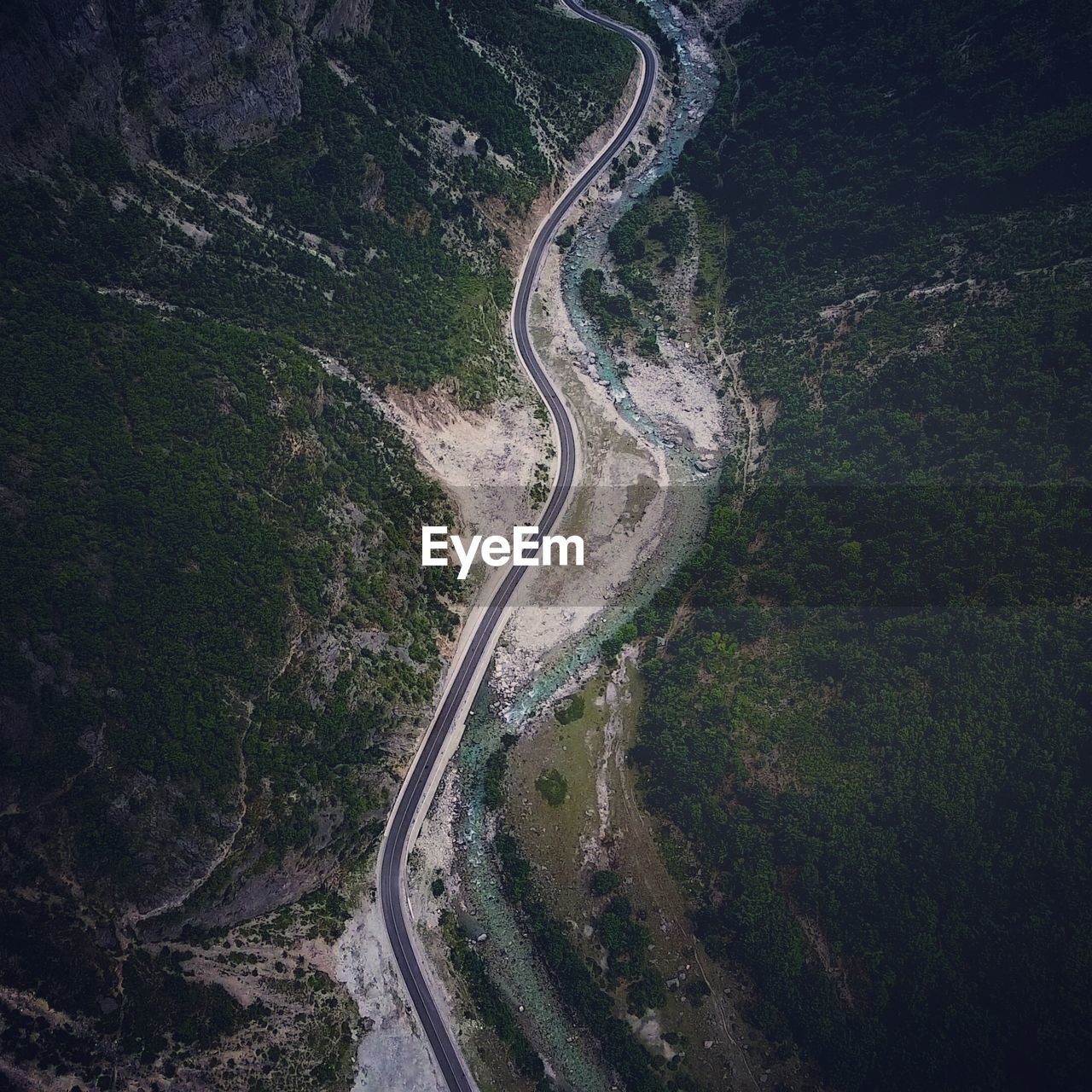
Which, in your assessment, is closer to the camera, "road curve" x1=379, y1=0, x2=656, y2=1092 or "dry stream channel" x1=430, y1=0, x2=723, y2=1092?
"road curve" x1=379, y1=0, x2=656, y2=1092

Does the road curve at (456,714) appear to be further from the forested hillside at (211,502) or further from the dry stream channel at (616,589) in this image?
the forested hillside at (211,502)

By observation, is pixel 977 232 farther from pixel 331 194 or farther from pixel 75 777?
pixel 75 777

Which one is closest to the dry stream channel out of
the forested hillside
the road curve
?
the road curve

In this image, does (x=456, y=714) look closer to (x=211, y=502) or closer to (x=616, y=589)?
(x=616, y=589)

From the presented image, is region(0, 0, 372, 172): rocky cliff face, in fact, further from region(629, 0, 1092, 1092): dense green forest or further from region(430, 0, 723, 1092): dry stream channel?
region(629, 0, 1092, 1092): dense green forest

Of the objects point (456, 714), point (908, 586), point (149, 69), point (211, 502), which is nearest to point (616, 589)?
point (456, 714)

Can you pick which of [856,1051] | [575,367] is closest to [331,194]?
[575,367]
